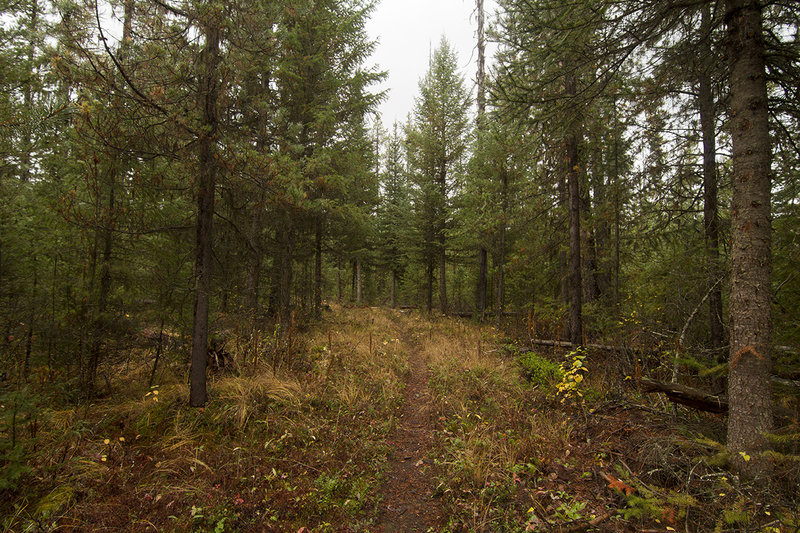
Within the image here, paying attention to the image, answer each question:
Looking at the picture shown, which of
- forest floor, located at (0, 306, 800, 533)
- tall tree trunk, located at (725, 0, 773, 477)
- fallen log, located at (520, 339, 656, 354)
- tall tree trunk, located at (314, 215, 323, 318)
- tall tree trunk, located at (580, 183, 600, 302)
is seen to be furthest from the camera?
tall tree trunk, located at (314, 215, 323, 318)

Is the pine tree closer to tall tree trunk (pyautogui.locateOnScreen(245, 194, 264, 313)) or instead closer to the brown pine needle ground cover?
tall tree trunk (pyautogui.locateOnScreen(245, 194, 264, 313))

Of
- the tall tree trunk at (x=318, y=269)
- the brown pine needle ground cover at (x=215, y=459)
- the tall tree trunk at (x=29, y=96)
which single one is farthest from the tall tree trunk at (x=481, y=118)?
the tall tree trunk at (x=29, y=96)

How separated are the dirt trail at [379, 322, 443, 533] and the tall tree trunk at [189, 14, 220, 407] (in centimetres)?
315

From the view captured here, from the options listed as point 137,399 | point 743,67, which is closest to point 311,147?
point 137,399

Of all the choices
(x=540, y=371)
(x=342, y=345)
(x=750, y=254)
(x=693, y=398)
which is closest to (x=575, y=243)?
(x=540, y=371)

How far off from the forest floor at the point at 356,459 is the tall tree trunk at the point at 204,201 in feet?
1.92

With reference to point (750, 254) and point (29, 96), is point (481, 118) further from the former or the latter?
point (29, 96)

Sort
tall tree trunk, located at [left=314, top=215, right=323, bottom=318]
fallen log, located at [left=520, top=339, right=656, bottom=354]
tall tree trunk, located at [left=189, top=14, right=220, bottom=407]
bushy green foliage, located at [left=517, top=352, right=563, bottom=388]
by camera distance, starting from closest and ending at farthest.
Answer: tall tree trunk, located at [left=189, top=14, right=220, bottom=407] < fallen log, located at [left=520, top=339, right=656, bottom=354] < bushy green foliage, located at [left=517, top=352, right=563, bottom=388] < tall tree trunk, located at [left=314, top=215, right=323, bottom=318]

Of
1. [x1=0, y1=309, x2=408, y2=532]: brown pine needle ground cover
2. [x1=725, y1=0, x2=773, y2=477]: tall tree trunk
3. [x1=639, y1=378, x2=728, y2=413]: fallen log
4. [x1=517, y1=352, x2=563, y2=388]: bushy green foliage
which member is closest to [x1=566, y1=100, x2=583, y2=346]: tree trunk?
[x1=517, y1=352, x2=563, y2=388]: bushy green foliage

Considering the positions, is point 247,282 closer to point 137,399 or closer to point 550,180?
point 137,399

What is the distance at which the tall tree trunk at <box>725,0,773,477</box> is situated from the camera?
11.0 ft

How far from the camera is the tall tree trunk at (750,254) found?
3.36 metres

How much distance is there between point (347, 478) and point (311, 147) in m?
10.9

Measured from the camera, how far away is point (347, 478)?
411 centimetres
